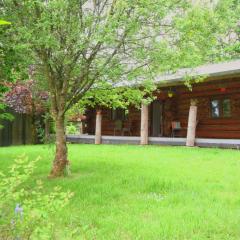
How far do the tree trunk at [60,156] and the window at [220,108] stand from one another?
11351 mm

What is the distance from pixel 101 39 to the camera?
9008mm

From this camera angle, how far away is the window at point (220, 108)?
68.6ft

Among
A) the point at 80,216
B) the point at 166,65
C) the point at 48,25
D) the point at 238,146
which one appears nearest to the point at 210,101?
the point at 238,146

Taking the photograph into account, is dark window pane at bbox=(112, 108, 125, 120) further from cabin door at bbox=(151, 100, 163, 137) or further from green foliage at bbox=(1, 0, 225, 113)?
green foliage at bbox=(1, 0, 225, 113)

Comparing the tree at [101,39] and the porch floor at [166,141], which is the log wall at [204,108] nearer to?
the porch floor at [166,141]

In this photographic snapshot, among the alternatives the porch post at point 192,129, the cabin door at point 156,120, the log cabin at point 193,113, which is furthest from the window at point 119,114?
the porch post at point 192,129

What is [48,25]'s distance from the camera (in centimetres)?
925

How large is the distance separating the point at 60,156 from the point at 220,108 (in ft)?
38.5

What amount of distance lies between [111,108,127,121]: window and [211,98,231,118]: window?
7200 mm

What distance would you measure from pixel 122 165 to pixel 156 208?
223 inches

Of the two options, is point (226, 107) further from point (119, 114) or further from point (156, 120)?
point (119, 114)

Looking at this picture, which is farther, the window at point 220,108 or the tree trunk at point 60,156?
the window at point 220,108

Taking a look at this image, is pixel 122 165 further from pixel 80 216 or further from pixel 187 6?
pixel 80 216

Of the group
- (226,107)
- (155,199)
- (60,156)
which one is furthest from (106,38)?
(226,107)
